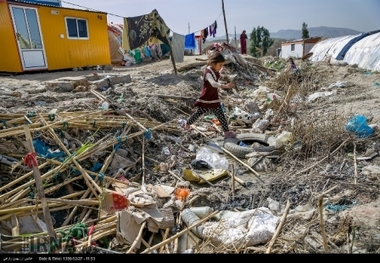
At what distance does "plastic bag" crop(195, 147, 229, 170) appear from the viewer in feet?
12.5

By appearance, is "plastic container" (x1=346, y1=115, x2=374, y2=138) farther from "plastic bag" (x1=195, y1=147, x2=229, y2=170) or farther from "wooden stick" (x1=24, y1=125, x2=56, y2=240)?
"wooden stick" (x1=24, y1=125, x2=56, y2=240)

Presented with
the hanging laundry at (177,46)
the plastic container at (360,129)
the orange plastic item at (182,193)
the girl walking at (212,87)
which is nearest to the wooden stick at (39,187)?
the orange plastic item at (182,193)

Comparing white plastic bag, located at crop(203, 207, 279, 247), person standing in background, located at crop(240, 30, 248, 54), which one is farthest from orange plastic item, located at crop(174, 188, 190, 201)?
person standing in background, located at crop(240, 30, 248, 54)

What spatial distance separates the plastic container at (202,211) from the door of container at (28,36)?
10271 mm

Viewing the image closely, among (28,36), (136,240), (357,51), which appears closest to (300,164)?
(136,240)

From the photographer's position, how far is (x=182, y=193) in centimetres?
303

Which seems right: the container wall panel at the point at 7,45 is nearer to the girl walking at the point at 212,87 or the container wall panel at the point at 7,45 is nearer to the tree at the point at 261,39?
the girl walking at the point at 212,87

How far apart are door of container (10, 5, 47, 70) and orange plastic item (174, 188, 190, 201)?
986cm

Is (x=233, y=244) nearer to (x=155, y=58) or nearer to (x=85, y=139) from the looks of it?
(x=85, y=139)

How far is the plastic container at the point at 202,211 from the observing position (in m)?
2.66

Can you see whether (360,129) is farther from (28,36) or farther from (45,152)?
(28,36)

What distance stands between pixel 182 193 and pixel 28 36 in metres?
10.4

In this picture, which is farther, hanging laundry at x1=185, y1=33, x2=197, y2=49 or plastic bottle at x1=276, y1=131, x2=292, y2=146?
hanging laundry at x1=185, y1=33, x2=197, y2=49
